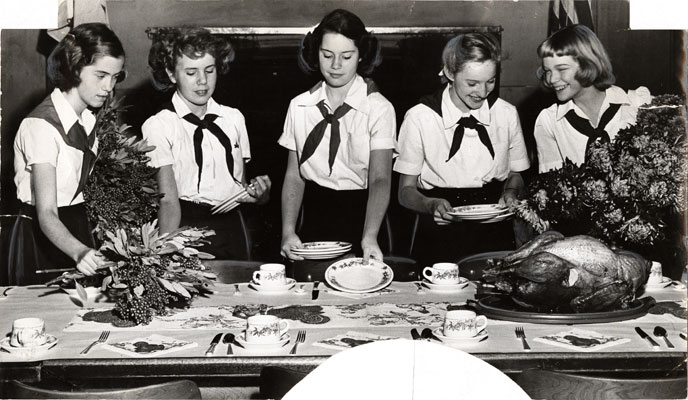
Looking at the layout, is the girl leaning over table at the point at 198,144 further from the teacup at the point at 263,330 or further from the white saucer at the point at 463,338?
the white saucer at the point at 463,338

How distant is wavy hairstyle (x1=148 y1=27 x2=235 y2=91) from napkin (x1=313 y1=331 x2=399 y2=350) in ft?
3.75

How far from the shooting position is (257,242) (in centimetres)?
332

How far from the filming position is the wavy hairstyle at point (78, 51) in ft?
10.4

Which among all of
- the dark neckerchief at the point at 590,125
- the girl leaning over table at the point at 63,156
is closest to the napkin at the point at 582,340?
the dark neckerchief at the point at 590,125

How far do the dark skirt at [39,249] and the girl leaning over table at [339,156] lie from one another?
0.75m

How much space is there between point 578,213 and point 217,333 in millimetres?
1439

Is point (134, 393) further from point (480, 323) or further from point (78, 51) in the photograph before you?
point (78, 51)

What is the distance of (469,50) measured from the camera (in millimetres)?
3260

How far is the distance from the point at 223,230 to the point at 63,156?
0.64 m

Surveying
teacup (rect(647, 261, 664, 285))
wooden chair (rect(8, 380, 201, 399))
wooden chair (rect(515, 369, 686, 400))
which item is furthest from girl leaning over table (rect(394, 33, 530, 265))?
wooden chair (rect(8, 380, 201, 399))

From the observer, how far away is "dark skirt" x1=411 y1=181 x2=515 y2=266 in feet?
10.9

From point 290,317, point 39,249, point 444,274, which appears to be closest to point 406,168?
point 444,274

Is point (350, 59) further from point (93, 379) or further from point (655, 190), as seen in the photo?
point (93, 379)

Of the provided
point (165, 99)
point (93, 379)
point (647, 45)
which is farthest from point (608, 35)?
point (93, 379)
